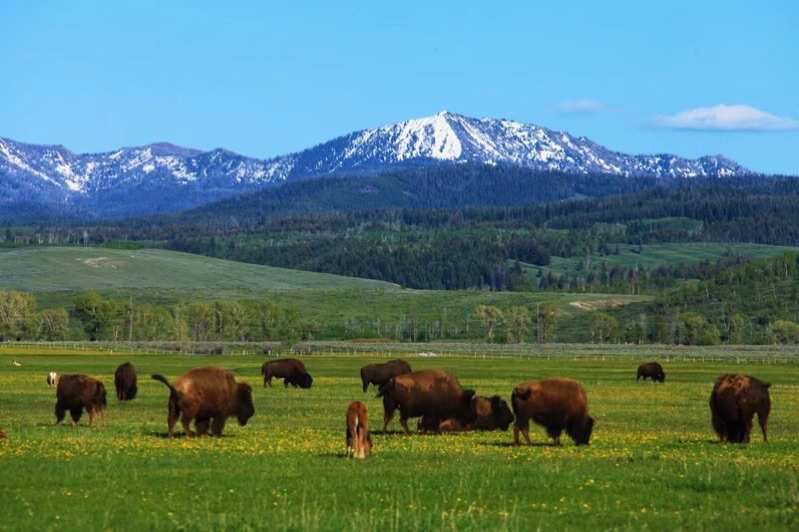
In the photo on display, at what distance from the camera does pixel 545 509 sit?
67.7ft

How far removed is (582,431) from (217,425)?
770cm

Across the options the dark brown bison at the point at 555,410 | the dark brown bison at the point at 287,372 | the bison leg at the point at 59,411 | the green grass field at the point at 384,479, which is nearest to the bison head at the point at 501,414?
the green grass field at the point at 384,479

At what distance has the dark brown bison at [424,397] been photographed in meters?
34.4

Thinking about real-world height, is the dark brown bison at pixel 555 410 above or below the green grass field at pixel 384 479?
above

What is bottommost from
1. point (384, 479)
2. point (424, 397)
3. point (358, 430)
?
point (384, 479)

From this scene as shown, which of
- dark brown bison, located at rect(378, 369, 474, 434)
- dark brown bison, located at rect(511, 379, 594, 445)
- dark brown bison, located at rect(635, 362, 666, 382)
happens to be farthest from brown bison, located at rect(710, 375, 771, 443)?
dark brown bison, located at rect(635, 362, 666, 382)

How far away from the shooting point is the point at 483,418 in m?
36.7

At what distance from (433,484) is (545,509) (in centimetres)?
283

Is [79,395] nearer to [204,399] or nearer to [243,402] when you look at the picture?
[243,402]

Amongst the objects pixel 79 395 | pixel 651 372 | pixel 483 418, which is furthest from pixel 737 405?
pixel 651 372

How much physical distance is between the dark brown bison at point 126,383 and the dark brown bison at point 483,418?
702 inches

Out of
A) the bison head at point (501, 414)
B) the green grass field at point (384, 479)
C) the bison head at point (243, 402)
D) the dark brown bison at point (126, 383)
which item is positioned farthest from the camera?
the dark brown bison at point (126, 383)

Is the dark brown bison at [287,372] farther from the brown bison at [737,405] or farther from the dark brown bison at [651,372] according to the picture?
the brown bison at [737,405]

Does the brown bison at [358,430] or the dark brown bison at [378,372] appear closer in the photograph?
the brown bison at [358,430]
